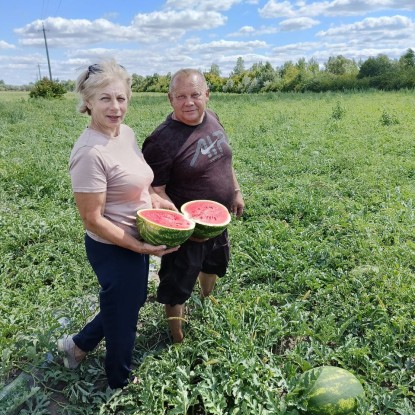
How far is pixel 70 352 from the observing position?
3205 millimetres

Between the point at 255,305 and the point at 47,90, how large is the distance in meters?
34.1

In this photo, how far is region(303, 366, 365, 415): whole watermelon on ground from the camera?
2.63 metres

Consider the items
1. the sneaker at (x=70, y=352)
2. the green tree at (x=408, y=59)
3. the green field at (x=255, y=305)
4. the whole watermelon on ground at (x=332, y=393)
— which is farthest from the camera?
the green tree at (x=408, y=59)

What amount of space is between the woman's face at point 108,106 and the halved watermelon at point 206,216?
0.77 m

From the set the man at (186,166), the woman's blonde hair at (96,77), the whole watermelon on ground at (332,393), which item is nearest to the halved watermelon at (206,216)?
the man at (186,166)

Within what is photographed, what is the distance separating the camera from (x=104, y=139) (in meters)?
A: 2.52

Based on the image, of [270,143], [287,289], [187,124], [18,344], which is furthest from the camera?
[270,143]

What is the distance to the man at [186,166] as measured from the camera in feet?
9.77

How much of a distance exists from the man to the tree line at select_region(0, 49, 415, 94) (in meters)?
25.0

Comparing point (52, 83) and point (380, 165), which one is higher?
point (52, 83)

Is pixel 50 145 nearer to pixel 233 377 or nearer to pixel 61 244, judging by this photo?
pixel 61 244

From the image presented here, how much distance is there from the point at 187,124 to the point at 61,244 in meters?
2.78

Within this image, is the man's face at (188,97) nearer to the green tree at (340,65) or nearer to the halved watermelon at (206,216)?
the halved watermelon at (206,216)

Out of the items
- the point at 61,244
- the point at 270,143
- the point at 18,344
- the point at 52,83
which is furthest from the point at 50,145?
the point at 52,83
